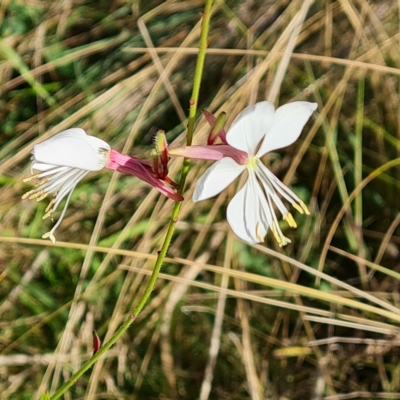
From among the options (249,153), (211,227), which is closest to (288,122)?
(249,153)

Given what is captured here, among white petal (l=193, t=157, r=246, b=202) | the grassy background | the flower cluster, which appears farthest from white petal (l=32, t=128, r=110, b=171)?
the grassy background

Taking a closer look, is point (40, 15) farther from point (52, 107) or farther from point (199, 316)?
point (199, 316)

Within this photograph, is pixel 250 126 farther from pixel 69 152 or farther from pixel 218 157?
pixel 69 152

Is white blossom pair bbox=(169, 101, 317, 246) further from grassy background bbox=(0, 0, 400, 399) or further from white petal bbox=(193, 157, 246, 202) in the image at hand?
grassy background bbox=(0, 0, 400, 399)

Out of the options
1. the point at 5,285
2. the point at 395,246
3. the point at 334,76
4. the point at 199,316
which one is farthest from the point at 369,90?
the point at 5,285

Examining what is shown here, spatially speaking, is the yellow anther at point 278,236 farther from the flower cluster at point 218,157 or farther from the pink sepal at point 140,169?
the pink sepal at point 140,169
